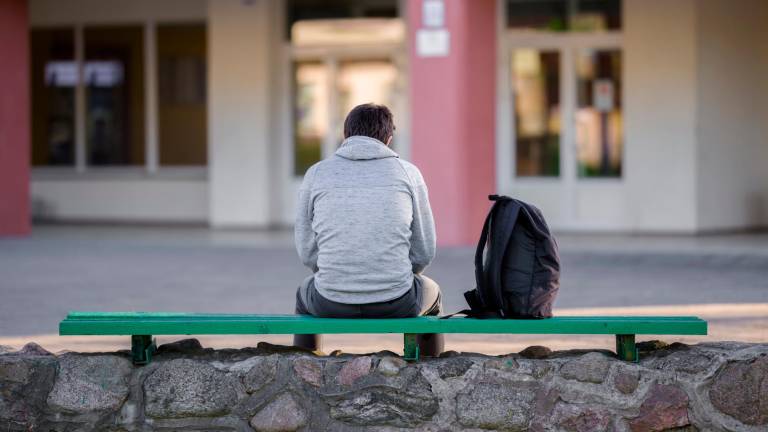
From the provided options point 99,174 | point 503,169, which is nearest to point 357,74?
point 503,169

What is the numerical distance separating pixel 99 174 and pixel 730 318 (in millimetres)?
13185

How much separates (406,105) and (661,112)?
359cm

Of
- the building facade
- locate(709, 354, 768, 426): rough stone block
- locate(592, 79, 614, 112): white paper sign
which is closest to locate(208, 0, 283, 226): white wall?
the building facade

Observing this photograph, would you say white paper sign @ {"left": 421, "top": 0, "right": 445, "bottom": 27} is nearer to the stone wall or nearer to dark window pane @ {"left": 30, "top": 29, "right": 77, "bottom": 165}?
dark window pane @ {"left": 30, "top": 29, "right": 77, "bottom": 165}

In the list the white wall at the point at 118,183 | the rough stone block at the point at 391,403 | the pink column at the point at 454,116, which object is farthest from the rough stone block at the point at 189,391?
the white wall at the point at 118,183

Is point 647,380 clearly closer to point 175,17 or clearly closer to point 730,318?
point 730,318

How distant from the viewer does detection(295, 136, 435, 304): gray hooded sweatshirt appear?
5.40 meters

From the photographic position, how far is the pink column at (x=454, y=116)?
557 inches

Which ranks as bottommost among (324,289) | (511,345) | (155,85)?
(511,345)

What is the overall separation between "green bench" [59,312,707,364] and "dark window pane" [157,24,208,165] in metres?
14.0

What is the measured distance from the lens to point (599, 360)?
17.5 ft

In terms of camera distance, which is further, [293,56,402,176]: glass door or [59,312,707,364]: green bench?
[293,56,402,176]: glass door

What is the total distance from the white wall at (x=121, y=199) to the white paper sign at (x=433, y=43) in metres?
5.90

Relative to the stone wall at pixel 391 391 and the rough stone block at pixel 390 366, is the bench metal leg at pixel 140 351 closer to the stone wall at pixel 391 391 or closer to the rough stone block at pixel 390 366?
the stone wall at pixel 391 391
